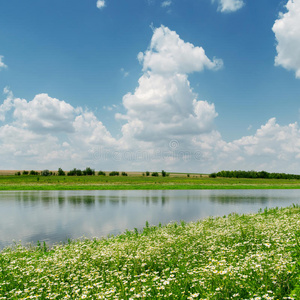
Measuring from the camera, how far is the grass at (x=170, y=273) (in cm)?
623

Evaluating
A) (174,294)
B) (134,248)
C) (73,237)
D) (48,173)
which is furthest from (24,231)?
(48,173)

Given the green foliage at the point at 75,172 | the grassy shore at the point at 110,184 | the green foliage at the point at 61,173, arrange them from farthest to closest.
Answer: the green foliage at the point at 75,172 → the green foliage at the point at 61,173 → the grassy shore at the point at 110,184

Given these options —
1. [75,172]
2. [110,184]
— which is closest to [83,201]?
[110,184]

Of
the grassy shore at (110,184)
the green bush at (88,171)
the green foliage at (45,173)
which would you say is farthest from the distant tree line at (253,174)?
the green foliage at (45,173)

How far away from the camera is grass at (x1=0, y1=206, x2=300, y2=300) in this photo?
245 inches

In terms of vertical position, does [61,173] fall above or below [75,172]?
below

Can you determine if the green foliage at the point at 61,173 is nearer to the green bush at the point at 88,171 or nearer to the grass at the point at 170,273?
the green bush at the point at 88,171

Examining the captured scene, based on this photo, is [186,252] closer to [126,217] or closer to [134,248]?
[134,248]

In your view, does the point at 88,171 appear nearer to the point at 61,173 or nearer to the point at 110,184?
the point at 61,173

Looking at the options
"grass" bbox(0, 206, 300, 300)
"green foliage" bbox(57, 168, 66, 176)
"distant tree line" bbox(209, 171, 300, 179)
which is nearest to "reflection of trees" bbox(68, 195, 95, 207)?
"grass" bbox(0, 206, 300, 300)

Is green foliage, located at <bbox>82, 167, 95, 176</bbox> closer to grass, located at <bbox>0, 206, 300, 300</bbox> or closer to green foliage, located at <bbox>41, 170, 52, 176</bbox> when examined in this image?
green foliage, located at <bbox>41, 170, 52, 176</bbox>

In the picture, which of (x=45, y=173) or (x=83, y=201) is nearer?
(x=83, y=201)

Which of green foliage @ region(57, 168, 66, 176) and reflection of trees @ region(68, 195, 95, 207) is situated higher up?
green foliage @ region(57, 168, 66, 176)

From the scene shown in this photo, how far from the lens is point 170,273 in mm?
8633
